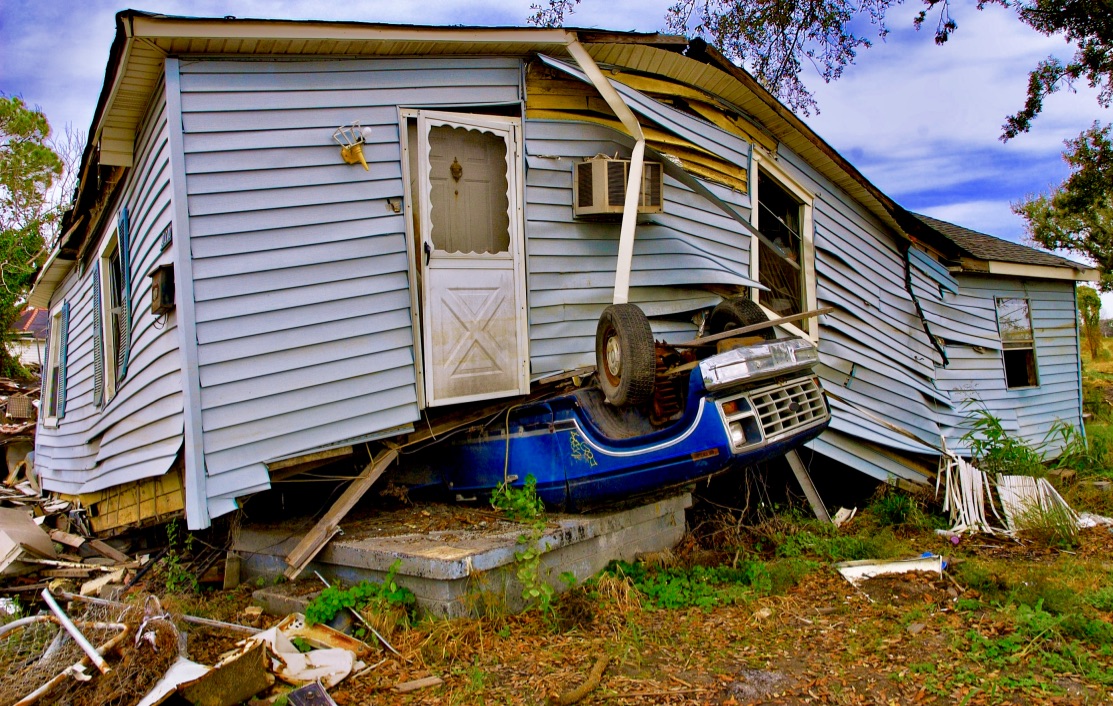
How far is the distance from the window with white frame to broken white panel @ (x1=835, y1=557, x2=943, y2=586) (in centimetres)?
631

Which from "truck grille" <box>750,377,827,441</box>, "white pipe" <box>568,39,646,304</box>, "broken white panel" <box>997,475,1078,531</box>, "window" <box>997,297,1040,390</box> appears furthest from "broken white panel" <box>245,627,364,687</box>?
"window" <box>997,297,1040,390</box>

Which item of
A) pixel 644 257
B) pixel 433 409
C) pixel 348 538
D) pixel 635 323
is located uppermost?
pixel 644 257

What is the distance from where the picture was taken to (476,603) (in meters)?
4.88

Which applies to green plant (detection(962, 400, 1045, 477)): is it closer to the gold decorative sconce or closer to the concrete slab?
the concrete slab

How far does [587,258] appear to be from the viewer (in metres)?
6.88

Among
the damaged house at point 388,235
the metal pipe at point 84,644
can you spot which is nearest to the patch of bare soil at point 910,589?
the damaged house at point 388,235

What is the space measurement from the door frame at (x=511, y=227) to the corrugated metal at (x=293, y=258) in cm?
6

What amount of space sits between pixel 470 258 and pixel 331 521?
7.09ft

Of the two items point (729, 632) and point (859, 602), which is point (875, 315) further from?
point (729, 632)

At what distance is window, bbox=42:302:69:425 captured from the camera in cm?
994

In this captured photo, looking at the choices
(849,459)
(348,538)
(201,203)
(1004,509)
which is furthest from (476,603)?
(1004,509)

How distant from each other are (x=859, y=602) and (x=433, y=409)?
3317 millimetres

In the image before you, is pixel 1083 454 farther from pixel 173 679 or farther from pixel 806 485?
pixel 173 679

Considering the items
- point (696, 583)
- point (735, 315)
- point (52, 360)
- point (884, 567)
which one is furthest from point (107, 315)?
point (884, 567)
